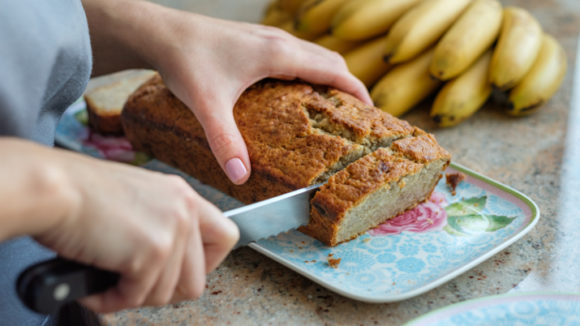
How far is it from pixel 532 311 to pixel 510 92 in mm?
1038

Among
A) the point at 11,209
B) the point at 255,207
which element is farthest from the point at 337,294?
the point at 11,209

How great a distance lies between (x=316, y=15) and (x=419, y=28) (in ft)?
1.42

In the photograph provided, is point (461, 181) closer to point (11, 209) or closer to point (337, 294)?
point (337, 294)

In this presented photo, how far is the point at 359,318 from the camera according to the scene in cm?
98

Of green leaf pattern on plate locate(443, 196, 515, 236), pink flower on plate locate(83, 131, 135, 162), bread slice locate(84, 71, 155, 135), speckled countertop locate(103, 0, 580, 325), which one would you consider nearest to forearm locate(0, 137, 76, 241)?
speckled countertop locate(103, 0, 580, 325)

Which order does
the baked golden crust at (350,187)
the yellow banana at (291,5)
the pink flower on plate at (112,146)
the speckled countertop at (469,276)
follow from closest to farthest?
the speckled countertop at (469,276) < the baked golden crust at (350,187) < the pink flower on plate at (112,146) < the yellow banana at (291,5)

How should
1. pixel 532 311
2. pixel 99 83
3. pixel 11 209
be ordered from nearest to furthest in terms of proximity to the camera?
pixel 11 209 < pixel 532 311 < pixel 99 83

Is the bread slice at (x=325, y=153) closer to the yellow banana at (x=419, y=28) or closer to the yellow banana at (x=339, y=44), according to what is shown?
the yellow banana at (x=419, y=28)

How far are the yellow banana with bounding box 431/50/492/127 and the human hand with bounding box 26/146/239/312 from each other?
1.08m

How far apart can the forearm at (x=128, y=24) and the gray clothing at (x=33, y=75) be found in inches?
13.8

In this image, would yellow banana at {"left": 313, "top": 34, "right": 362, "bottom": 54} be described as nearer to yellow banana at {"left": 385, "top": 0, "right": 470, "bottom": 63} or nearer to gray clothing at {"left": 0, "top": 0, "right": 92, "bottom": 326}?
yellow banana at {"left": 385, "top": 0, "right": 470, "bottom": 63}

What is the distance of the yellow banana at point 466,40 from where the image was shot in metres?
1.64

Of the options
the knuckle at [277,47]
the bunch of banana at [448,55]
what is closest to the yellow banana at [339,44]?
the bunch of banana at [448,55]

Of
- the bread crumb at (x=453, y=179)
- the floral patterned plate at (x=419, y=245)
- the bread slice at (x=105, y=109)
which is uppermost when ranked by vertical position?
the bread crumb at (x=453, y=179)
